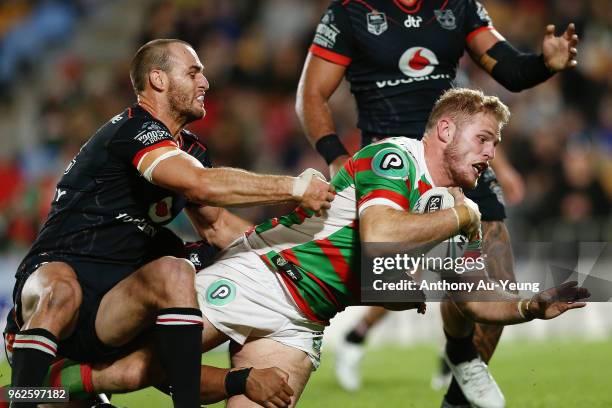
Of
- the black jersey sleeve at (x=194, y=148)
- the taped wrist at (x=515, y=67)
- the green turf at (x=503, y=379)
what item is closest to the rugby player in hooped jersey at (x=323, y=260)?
the black jersey sleeve at (x=194, y=148)

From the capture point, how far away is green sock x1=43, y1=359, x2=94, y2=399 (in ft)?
16.9

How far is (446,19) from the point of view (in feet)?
20.1

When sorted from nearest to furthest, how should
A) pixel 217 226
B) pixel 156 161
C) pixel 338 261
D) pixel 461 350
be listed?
pixel 156 161 < pixel 338 261 < pixel 217 226 < pixel 461 350

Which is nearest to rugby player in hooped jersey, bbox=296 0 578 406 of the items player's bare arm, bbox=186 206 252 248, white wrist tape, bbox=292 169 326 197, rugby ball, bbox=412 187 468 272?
player's bare arm, bbox=186 206 252 248

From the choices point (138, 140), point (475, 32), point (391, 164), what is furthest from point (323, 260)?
point (475, 32)

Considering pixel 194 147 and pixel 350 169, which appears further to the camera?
pixel 194 147

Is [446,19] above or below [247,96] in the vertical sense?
above

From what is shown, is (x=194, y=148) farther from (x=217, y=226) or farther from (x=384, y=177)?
(x=384, y=177)

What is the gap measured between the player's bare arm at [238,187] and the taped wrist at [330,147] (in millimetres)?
1399

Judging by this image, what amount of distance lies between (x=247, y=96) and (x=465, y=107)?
30.0ft

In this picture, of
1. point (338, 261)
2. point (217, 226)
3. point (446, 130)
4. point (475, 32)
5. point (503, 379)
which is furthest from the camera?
point (503, 379)

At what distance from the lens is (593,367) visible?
27.2ft

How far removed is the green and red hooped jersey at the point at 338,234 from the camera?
478cm

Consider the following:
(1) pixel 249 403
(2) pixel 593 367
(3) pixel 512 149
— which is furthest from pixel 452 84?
(3) pixel 512 149
